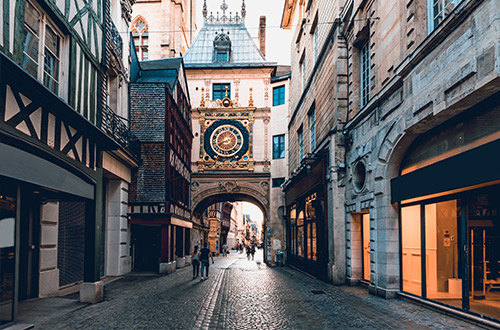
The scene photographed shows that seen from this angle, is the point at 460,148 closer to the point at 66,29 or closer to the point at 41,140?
the point at 41,140

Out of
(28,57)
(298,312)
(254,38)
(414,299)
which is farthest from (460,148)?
(254,38)

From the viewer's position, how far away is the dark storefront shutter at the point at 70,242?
14.2m

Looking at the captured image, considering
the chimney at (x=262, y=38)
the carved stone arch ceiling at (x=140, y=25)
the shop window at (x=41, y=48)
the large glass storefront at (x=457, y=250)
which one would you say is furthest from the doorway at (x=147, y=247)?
the carved stone arch ceiling at (x=140, y=25)

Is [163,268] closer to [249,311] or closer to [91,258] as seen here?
[91,258]

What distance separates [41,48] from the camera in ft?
32.9

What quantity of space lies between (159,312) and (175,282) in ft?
24.7

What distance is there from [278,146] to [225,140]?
3887 millimetres

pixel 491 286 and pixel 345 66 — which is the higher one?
pixel 345 66

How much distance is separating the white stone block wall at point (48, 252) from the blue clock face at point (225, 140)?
75.3ft

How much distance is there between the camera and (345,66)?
16.3 meters

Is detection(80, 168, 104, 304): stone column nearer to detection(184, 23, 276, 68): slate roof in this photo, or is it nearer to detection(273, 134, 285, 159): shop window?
detection(273, 134, 285, 159): shop window

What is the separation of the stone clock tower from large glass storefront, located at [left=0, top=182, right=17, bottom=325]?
26.3m

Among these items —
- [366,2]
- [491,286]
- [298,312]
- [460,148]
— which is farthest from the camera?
[366,2]

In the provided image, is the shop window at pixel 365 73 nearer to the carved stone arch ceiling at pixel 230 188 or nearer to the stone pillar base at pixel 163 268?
the stone pillar base at pixel 163 268
